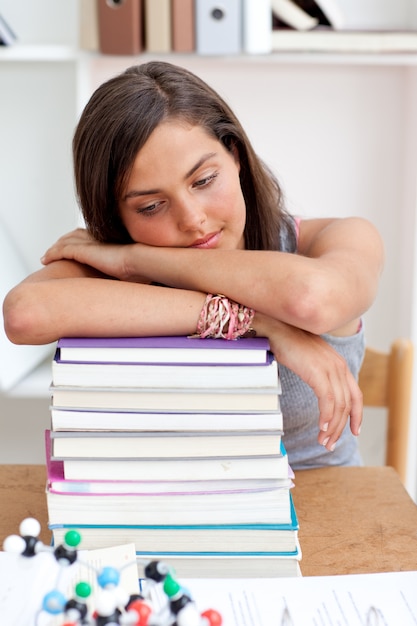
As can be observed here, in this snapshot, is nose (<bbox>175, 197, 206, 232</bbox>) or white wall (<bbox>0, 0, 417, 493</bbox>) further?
white wall (<bbox>0, 0, 417, 493</bbox>)

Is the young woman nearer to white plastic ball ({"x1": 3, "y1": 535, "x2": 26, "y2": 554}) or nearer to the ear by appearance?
the ear

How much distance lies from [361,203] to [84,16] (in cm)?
101

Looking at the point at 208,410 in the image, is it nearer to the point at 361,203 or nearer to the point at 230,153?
the point at 230,153

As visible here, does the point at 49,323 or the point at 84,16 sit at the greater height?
the point at 84,16

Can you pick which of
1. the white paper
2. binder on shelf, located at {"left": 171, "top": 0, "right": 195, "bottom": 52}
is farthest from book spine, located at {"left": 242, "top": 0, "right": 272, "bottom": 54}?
the white paper

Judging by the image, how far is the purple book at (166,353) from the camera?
84 cm

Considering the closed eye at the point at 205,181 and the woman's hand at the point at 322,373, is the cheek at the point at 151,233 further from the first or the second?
the woman's hand at the point at 322,373

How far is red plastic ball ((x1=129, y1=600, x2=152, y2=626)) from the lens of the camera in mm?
605

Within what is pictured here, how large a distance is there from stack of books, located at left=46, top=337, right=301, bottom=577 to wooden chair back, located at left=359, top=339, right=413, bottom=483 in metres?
0.83

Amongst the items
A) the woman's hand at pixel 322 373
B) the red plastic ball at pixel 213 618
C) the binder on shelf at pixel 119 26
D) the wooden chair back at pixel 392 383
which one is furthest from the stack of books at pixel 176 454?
the binder on shelf at pixel 119 26

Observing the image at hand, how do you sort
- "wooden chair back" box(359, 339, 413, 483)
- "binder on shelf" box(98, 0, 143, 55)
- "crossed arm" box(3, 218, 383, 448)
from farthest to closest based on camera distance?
"binder on shelf" box(98, 0, 143, 55), "wooden chair back" box(359, 339, 413, 483), "crossed arm" box(3, 218, 383, 448)

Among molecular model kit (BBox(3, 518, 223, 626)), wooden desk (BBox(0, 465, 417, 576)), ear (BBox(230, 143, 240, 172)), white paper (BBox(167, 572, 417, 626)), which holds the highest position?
ear (BBox(230, 143, 240, 172))

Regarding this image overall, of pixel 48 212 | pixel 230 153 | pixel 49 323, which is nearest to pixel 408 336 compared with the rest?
pixel 48 212

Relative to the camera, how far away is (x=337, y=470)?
119 centimetres
